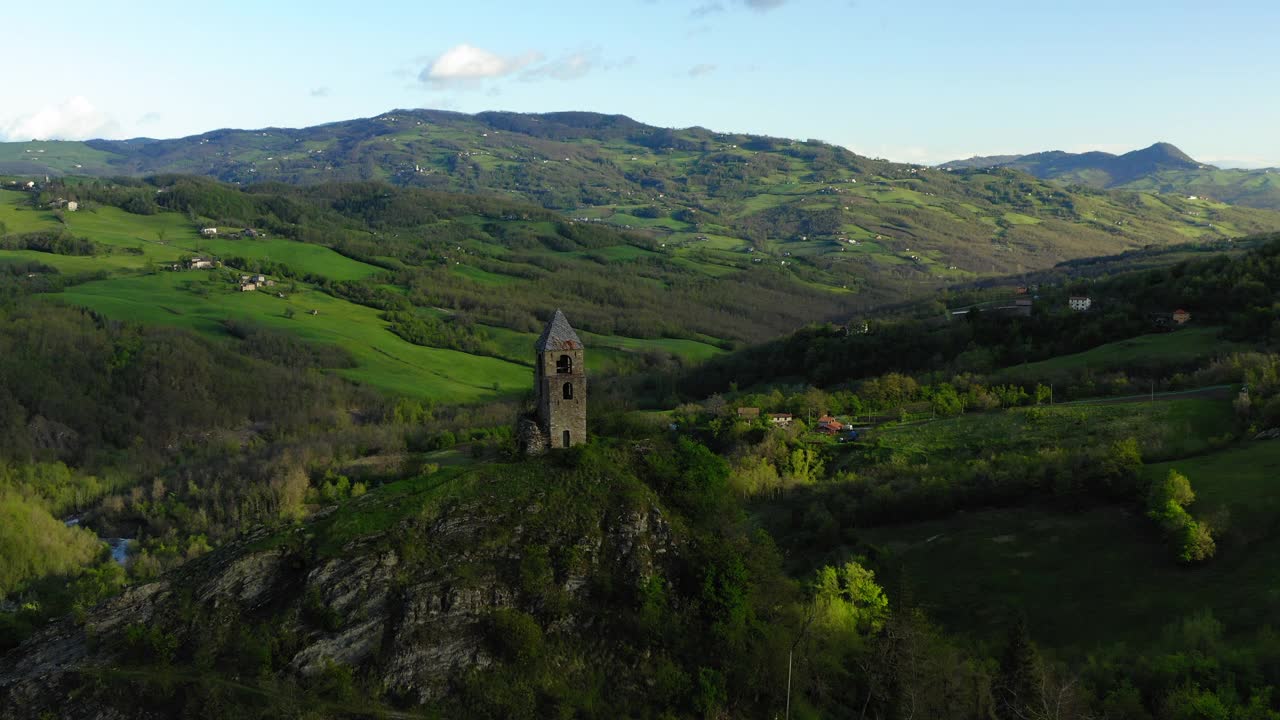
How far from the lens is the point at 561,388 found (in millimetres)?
50469

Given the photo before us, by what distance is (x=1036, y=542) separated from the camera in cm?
6066

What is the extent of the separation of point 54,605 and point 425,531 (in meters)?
28.1

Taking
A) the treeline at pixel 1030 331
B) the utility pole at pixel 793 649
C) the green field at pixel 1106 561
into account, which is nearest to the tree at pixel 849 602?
the utility pole at pixel 793 649

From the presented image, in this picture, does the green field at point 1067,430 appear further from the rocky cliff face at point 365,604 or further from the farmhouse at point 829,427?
the rocky cliff face at point 365,604

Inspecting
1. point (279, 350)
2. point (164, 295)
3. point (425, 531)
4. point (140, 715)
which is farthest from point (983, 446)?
point (164, 295)

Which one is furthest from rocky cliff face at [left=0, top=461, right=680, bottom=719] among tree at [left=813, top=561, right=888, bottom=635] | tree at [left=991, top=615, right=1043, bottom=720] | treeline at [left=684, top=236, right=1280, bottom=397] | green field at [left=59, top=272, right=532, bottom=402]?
green field at [left=59, top=272, right=532, bottom=402]

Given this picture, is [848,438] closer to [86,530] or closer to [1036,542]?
[1036,542]

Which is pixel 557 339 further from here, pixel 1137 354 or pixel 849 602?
pixel 1137 354

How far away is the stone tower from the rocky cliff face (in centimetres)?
583

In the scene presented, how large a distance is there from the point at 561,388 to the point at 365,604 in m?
15.4

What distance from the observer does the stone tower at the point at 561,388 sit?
50.2 m

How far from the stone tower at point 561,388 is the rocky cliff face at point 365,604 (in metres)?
5.83

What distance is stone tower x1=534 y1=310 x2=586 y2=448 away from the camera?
165 feet

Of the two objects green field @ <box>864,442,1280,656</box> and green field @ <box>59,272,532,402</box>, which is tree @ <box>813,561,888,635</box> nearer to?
green field @ <box>864,442,1280,656</box>
